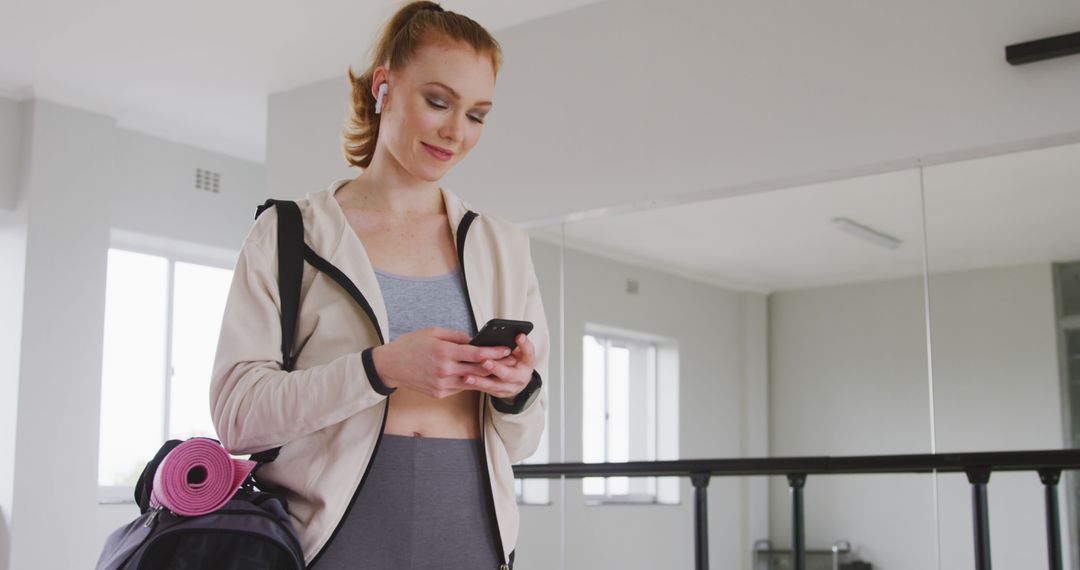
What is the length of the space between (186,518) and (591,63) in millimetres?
3584

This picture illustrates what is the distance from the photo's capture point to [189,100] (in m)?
6.00

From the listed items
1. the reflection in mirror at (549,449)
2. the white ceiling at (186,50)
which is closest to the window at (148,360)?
the white ceiling at (186,50)

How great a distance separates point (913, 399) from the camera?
11.1 ft

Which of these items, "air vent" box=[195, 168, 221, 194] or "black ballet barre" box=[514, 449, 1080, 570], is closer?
"black ballet barre" box=[514, 449, 1080, 570]

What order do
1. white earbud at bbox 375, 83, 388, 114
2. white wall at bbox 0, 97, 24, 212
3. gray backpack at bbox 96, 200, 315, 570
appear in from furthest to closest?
white wall at bbox 0, 97, 24, 212
white earbud at bbox 375, 83, 388, 114
gray backpack at bbox 96, 200, 315, 570

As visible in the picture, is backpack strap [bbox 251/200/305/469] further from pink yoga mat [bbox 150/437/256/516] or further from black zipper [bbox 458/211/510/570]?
black zipper [bbox 458/211/510/570]

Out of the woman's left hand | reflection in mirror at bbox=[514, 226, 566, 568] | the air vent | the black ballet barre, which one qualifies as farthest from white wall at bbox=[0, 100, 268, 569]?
the woman's left hand

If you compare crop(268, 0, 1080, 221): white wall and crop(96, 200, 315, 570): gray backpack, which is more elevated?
crop(268, 0, 1080, 221): white wall

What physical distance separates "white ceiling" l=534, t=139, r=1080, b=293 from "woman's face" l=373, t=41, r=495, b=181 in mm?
2387

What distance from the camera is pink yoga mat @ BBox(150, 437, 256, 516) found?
105 centimetres

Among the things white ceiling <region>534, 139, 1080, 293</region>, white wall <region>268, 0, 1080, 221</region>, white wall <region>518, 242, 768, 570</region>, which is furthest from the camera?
white wall <region>518, 242, 768, 570</region>

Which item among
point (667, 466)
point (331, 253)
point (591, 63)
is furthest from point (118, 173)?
point (331, 253)

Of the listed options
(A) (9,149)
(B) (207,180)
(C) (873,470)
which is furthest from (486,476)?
(B) (207,180)

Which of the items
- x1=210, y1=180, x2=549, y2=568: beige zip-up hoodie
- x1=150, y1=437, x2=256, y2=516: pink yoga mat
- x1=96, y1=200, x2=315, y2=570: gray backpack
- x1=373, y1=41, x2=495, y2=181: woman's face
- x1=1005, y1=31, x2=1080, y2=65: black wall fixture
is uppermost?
x1=1005, y1=31, x2=1080, y2=65: black wall fixture
